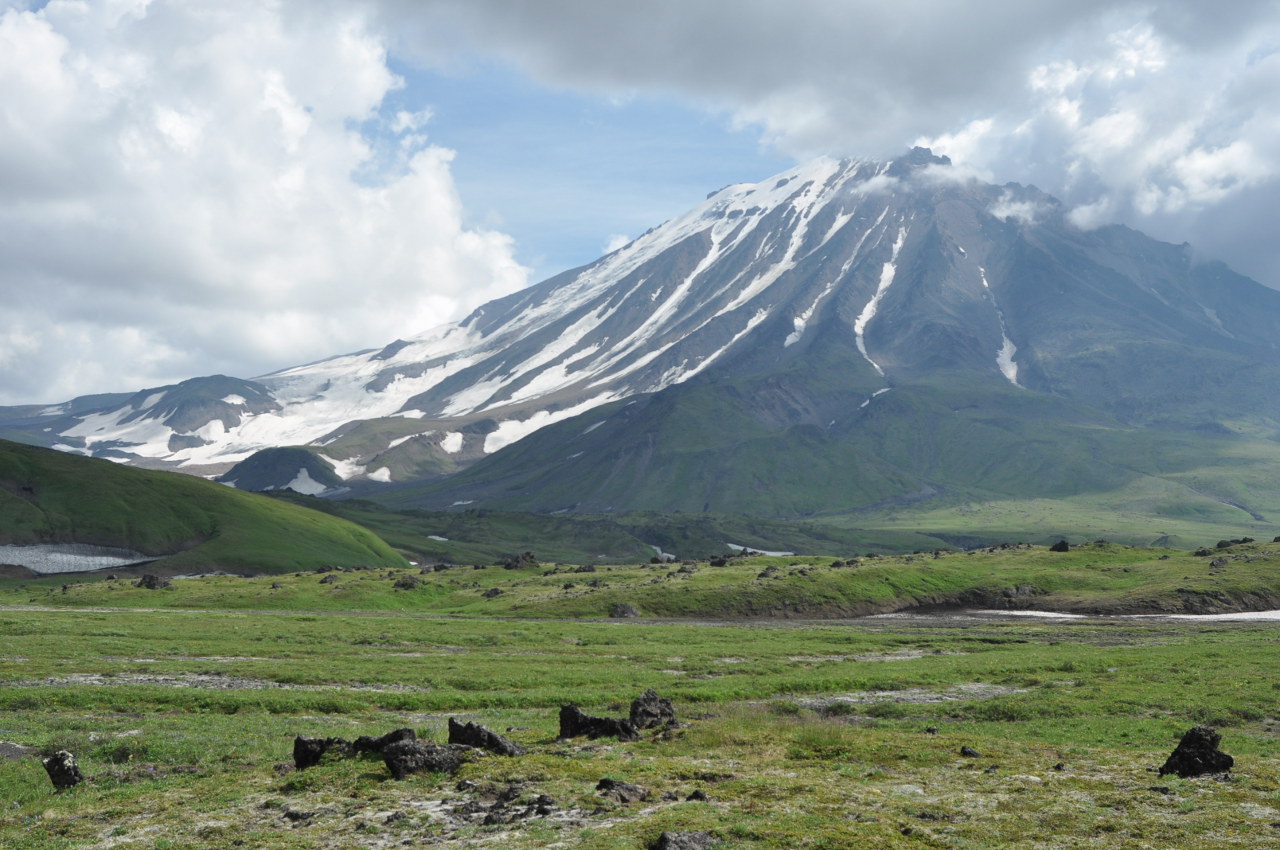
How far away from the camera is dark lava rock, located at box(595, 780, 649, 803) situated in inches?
1049

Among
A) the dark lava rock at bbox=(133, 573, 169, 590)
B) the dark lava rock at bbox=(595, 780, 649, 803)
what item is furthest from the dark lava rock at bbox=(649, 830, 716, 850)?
the dark lava rock at bbox=(133, 573, 169, 590)

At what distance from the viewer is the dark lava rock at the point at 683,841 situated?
2186cm

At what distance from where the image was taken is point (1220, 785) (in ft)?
89.1

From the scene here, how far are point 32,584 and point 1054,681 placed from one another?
17596 centimetres

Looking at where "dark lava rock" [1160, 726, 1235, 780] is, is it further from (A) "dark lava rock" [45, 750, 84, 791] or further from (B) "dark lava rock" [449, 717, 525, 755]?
(A) "dark lava rock" [45, 750, 84, 791]

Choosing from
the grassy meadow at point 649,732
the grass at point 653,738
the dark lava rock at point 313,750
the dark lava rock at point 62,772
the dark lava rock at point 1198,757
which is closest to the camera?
the grass at point 653,738

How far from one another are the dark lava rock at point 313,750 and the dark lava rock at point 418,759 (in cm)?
212

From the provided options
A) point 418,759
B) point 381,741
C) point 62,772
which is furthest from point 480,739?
point 62,772

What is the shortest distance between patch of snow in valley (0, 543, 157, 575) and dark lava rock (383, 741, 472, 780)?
635 feet

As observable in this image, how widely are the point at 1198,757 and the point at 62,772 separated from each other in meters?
35.5

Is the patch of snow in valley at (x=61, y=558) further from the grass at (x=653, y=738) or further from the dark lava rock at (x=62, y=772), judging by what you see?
the dark lava rock at (x=62, y=772)

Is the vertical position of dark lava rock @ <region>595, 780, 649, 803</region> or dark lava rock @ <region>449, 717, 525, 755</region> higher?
dark lava rock @ <region>449, 717, 525, 755</region>

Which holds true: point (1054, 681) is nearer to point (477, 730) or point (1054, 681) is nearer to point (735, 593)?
point (477, 730)

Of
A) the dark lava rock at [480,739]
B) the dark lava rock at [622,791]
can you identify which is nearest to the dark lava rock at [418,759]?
the dark lava rock at [480,739]
